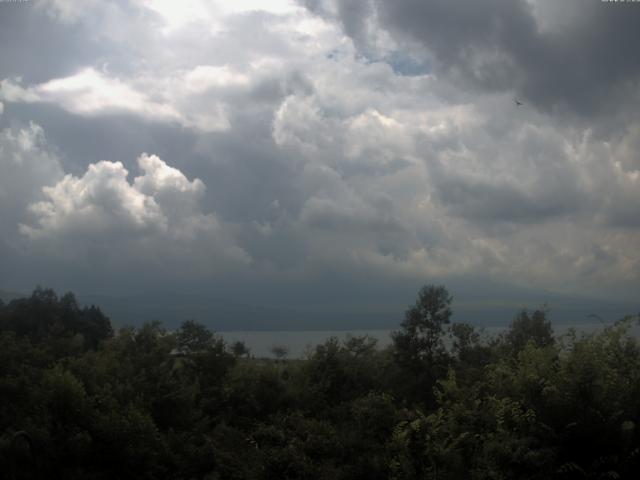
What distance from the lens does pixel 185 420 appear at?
25.4 meters

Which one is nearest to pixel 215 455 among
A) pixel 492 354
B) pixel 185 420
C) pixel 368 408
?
pixel 185 420

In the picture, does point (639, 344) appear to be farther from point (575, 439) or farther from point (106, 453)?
point (106, 453)

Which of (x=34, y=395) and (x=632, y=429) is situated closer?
(x=632, y=429)

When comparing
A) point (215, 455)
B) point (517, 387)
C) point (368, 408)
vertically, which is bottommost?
point (215, 455)

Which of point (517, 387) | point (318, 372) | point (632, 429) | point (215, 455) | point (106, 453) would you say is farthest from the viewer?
point (318, 372)

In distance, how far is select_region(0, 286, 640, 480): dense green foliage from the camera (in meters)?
16.0

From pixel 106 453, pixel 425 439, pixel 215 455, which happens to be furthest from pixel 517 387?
pixel 106 453

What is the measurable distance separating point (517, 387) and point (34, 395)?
49.1 ft

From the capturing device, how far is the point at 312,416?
1129 inches

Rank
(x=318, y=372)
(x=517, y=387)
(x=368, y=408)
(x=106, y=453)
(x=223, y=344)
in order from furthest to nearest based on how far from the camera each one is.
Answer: (x=223, y=344)
(x=318, y=372)
(x=368, y=408)
(x=106, y=453)
(x=517, y=387)

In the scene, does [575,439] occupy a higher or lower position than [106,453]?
higher

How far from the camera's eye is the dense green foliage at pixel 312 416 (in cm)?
1602

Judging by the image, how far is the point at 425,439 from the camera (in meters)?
19.9

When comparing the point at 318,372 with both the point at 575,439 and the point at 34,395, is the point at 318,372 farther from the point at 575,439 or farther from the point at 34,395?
the point at 575,439
